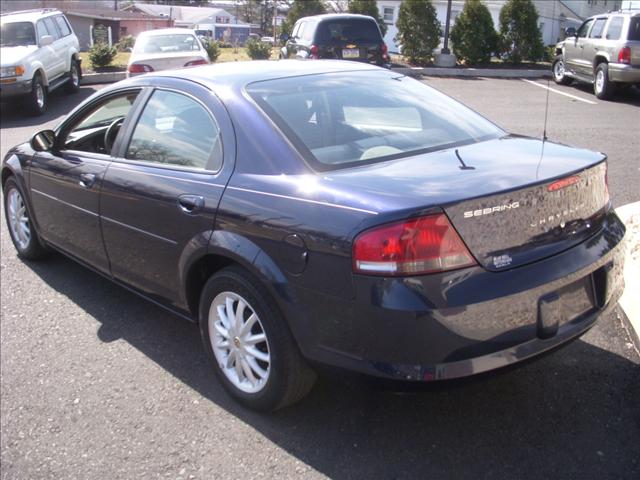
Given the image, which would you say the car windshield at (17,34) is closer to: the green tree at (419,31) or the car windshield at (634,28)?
the green tree at (419,31)

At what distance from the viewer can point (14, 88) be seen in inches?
514

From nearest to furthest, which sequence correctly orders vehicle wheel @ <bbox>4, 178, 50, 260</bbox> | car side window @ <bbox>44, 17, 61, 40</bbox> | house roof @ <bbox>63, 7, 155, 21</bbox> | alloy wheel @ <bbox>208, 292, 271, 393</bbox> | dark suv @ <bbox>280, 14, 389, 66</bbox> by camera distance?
alloy wheel @ <bbox>208, 292, 271, 393</bbox> → vehicle wheel @ <bbox>4, 178, 50, 260</bbox> → car side window @ <bbox>44, 17, 61, 40</bbox> → dark suv @ <bbox>280, 14, 389, 66</bbox> → house roof @ <bbox>63, 7, 155, 21</bbox>

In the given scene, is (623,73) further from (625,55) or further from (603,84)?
(603,84)

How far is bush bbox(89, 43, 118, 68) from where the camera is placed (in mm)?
19969

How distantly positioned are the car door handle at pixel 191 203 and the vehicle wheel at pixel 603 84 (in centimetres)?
1327

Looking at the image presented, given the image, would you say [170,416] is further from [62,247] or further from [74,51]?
[74,51]

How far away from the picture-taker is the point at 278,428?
3.30m

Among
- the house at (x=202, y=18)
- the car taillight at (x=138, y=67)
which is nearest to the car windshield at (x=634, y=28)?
the car taillight at (x=138, y=67)

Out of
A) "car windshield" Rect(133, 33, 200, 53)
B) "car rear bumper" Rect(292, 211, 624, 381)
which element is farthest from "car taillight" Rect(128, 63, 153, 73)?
"car rear bumper" Rect(292, 211, 624, 381)

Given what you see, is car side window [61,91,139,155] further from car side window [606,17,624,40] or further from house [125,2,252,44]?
house [125,2,252,44]

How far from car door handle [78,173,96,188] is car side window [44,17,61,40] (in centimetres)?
1240

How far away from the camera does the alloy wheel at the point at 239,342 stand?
10.7 ft

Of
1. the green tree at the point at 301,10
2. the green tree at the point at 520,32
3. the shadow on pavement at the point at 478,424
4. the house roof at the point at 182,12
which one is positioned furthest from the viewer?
the house roof at the point at 182,12

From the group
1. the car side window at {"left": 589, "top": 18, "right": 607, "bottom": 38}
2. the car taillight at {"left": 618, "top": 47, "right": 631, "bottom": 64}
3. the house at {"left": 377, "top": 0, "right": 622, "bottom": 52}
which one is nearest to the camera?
the car taillight at {"left": 618, "top": 47, "right": 631, "bottom": 64}
